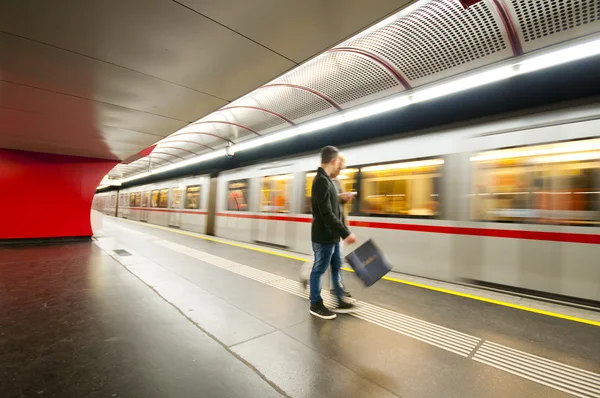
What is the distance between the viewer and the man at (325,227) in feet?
9.50

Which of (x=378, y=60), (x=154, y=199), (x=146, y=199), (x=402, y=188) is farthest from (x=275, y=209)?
(x=146, y=199)

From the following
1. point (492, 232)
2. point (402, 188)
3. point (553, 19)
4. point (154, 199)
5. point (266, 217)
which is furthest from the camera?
point (154, 199)

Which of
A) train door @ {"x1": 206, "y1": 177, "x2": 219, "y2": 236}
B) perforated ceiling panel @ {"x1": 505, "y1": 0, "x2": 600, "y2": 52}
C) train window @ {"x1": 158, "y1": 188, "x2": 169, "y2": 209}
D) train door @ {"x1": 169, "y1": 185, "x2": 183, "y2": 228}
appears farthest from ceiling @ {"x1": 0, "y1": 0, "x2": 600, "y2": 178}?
train window @ {"x1": 158, "y1": 188, "x2": 169, "y2": 209}

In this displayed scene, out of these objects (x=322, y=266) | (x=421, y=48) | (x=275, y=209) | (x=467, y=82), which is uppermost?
(x=421, y=48)

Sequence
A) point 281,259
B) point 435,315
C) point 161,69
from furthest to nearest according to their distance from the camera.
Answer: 1. point 281,259
2. point 435,315
3. point 161,69

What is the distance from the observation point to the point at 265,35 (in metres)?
2.20

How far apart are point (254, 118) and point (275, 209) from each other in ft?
7.94

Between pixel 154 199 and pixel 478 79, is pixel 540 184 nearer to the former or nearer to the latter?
pixel 478 79

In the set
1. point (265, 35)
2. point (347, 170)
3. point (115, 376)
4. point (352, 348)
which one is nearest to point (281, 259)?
point (347, 170)

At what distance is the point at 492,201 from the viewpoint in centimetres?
396

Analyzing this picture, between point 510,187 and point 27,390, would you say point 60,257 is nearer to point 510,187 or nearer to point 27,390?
point 27,390

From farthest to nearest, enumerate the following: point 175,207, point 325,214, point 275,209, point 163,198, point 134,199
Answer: point 134,199 < point 163,198 < point 175,207 < point 275,209 < point 325,214

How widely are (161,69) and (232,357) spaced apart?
Answer: 2736 mm

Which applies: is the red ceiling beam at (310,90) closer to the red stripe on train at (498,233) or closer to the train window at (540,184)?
the red stripe on train at (498,233)
